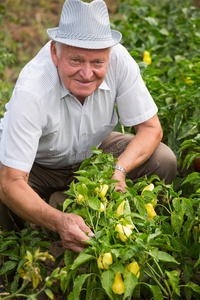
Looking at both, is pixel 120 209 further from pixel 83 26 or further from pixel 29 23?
pixel 29 23

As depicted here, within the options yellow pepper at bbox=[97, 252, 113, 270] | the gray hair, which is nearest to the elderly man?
the gray hair

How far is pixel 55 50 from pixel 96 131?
490mm

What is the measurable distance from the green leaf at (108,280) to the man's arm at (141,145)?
2.57ft

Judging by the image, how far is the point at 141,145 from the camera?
2.55 m

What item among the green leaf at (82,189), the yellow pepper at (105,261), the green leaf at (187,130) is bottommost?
the green leaf at (187,130)

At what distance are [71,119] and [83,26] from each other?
1.55 feet

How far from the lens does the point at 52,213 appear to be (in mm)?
2008

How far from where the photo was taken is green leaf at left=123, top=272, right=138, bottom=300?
1.71 m

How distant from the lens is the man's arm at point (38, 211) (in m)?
1.90

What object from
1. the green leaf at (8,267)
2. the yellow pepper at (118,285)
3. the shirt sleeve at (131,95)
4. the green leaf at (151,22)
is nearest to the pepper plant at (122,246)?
the yellow pepper at (118,285)

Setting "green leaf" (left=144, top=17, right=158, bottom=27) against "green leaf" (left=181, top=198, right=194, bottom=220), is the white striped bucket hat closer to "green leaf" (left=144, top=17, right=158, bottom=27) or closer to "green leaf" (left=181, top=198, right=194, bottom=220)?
"green leaf" (left=181, top=198, right=194, bottom=220)

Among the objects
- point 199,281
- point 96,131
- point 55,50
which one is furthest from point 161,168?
point 55,50

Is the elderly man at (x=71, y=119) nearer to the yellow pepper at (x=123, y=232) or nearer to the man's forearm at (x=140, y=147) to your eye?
the man's forearm at (x=140, y=147)

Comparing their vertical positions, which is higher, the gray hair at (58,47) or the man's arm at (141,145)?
the gray hair at (58,47)
